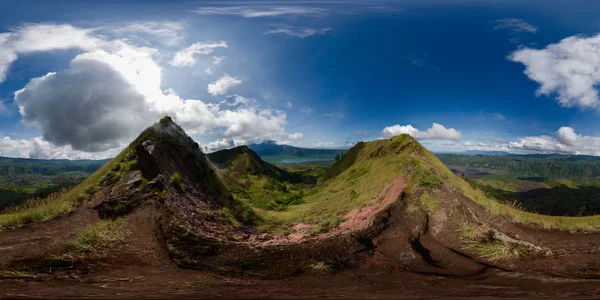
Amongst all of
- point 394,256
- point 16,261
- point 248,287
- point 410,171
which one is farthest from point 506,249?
point 16,261

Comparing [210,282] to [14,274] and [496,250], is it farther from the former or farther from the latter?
[496,250]

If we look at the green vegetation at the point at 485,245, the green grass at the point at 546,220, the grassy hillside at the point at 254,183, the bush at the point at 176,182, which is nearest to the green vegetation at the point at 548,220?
the green grass at the point at 546,220

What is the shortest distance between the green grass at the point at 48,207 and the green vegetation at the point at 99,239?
2.31 meters

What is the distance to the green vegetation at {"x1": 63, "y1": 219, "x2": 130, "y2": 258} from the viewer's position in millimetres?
12672

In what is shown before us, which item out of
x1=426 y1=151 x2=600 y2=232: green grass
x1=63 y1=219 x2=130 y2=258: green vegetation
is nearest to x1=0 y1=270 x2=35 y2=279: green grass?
x1=63 y1=219 x2=130 y2=258: green vegetation

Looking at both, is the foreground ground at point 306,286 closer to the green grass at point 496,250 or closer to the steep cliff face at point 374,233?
the steep cliff face at point 374,233

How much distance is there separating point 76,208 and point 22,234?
9.65ft

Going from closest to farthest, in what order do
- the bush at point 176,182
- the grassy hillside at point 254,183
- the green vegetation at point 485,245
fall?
the green vegetation at point 485,245 < the bush at point 176,182 < the grassy hillside at point 254,183

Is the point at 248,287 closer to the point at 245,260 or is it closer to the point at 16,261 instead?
the point at 245,260

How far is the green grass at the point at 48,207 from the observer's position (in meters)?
14.0

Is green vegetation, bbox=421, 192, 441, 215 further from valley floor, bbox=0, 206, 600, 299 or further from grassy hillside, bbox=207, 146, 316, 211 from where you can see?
grassy hillside, bbox=207, 146, 316, 211

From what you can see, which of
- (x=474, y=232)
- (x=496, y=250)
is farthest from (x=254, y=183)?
(x=496, y=250)

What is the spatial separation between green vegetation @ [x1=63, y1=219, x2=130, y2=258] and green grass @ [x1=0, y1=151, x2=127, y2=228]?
231 centimetres

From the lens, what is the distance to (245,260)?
13930 mm
